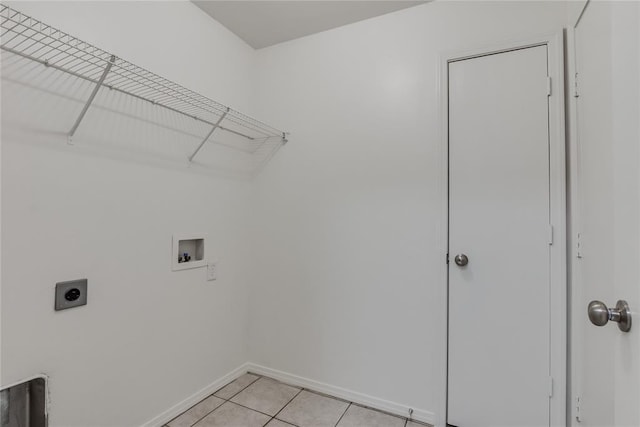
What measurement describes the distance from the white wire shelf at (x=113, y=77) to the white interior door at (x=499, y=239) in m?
1.28

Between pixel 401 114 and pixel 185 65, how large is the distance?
1.37m

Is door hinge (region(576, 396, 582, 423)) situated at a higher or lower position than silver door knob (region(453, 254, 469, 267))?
lower

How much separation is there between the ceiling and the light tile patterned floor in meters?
2.50

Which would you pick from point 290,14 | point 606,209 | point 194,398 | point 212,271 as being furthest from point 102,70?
point 606,209

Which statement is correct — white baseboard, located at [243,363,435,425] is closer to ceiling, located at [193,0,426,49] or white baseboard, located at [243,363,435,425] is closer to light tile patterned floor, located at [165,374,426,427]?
light tile patterned floor, located at [165,374,426,427]

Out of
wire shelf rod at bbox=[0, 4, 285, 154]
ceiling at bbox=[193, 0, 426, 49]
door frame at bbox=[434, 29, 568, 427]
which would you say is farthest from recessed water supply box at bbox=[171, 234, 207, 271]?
door frame at bbox=[434, 29, 568, 427]

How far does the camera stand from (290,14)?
2.04m

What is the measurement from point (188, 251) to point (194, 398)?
924mm

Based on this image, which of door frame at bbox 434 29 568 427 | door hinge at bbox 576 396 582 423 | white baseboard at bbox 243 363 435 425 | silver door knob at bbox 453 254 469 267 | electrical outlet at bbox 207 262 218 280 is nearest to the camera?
door hinge at bbox 576 396 582 423

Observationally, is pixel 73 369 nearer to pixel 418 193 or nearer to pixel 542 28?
pixel 418 193

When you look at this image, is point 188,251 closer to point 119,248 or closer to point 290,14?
point 119,248

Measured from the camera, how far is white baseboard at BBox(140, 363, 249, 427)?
1763 millimetres

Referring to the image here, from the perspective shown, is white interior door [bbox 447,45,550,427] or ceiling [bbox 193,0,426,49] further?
ceiling [bbox 193,0,426,49]

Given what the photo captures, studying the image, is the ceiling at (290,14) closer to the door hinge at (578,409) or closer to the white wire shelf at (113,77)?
the white wire shelf at (113,77)
